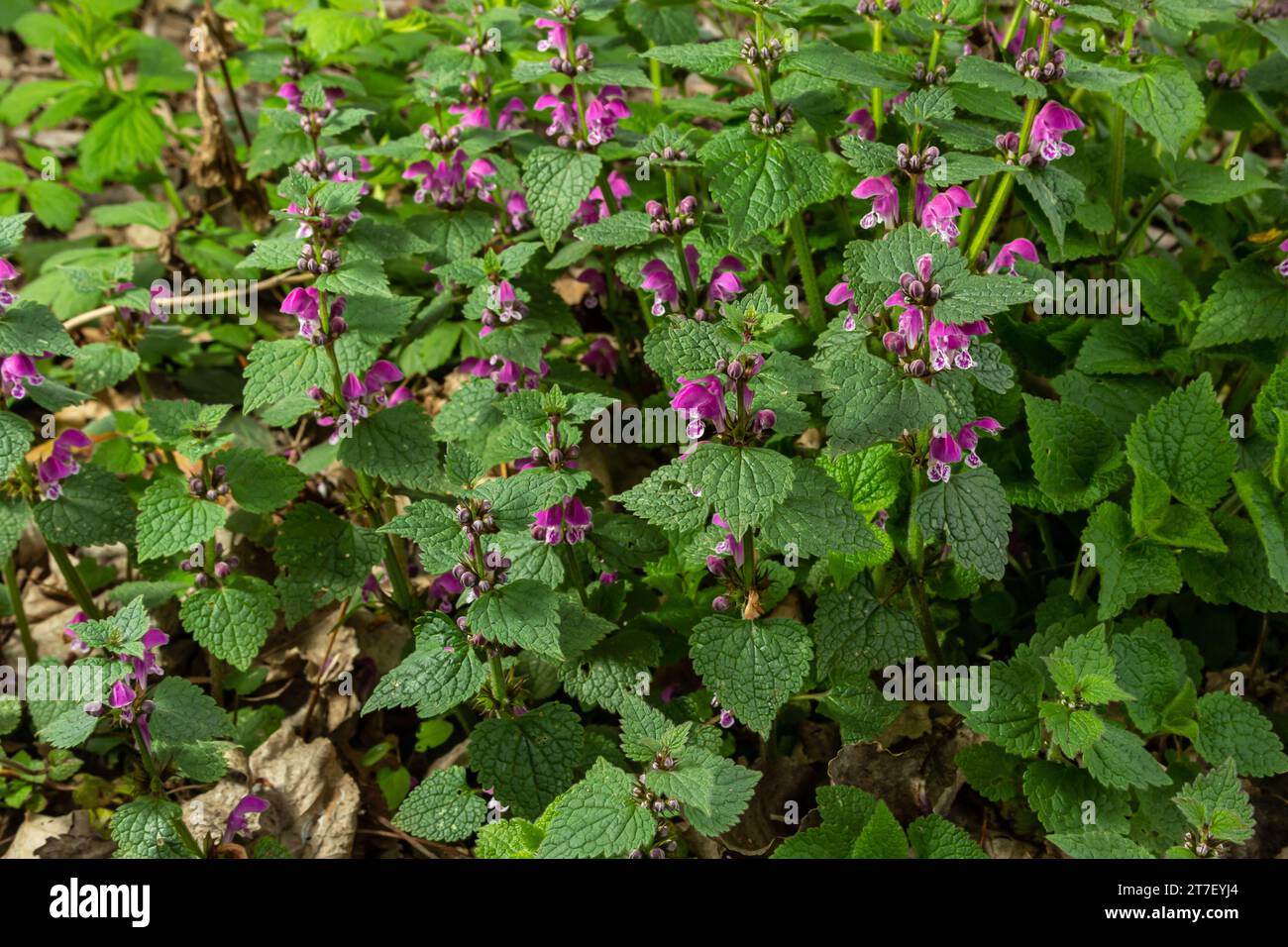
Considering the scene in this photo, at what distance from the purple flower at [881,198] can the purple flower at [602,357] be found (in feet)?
4.01

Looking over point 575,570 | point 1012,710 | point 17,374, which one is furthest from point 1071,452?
point 17,374

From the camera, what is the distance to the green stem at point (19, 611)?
361 centimetres

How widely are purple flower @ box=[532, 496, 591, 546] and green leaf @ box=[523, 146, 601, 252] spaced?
31.9 inches

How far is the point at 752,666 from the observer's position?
9.30ft

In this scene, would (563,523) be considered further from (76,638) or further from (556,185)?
(76,638)

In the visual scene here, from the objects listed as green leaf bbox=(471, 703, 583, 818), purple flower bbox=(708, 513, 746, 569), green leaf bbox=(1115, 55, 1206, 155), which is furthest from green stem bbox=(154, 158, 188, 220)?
green leaf bbox=(1115, 55, 1206, 155)

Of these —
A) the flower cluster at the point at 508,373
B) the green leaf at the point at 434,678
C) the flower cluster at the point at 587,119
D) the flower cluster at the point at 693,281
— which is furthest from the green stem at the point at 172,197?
the green leaf at the point at 434,678

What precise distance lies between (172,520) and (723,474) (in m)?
1.61

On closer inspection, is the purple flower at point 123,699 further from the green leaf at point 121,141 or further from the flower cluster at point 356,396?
the green leaf at point 121,141

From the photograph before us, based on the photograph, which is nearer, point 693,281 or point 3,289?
point 3,289

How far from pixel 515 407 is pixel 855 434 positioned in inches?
35.0

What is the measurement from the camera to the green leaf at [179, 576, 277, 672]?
3262 millimetres

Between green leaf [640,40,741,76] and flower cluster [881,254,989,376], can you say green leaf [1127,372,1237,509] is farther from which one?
green leaf [640,40,741,76]
